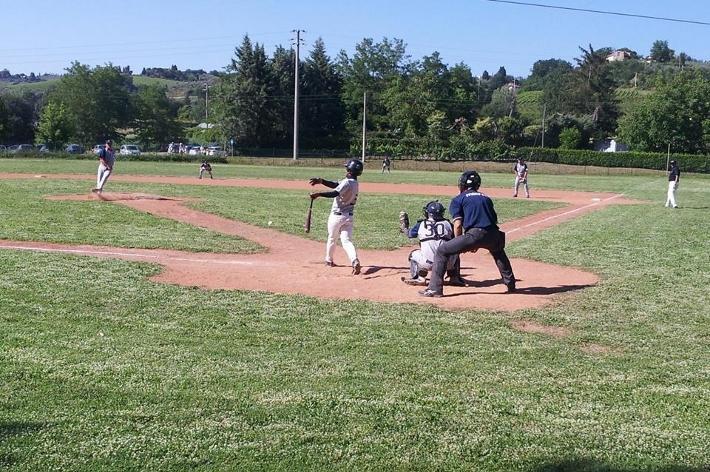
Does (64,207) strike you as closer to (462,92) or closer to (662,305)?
(662,305)

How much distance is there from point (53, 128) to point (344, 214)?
87414 mm

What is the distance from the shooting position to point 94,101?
103125mm

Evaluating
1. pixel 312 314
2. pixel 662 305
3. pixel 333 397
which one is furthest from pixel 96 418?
pixel 662 305

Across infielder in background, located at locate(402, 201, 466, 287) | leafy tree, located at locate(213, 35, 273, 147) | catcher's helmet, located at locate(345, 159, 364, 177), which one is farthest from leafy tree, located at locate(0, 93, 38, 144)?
infielder in background, located at locate(402, 201, 466, 287)

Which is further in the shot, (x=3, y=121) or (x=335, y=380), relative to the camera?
(x=3, y=121)

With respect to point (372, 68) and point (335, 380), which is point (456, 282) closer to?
point (335, 380)

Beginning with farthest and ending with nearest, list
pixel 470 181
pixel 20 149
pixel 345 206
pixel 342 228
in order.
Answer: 1. pixel 20 149
2. pixel 342 228
3. pixel 345 206
4. pixel 470 181

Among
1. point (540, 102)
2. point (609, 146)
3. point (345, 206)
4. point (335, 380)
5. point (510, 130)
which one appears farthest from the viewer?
point (540, 102)

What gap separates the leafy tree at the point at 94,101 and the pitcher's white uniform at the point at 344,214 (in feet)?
323

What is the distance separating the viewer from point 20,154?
2608 inches

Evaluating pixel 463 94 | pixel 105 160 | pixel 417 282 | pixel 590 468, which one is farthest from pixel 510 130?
pixel 590 468

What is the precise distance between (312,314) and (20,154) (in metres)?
65.7

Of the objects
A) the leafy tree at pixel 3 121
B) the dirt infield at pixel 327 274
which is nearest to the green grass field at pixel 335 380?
the dirt infield at pixel 327 274

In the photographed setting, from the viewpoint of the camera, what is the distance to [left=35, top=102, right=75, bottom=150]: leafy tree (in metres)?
89.1
